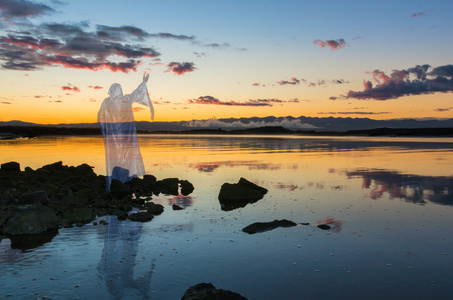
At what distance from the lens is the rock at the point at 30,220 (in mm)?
11766

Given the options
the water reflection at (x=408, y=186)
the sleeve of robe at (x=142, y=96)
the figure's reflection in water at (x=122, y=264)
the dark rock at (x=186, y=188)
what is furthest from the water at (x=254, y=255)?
the sleeve of robe at (x=142, y=96)

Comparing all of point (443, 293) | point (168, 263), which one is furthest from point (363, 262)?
point (168, 263)

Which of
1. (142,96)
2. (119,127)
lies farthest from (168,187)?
(142,96)

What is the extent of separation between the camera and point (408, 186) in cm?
2164

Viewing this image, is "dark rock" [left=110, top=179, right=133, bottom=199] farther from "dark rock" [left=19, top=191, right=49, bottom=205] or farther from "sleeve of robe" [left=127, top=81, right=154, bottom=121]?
"sleeve of robe" [left=127, top=81, right=154, bottom=121]

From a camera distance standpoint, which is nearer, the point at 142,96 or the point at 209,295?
the point at 209,295

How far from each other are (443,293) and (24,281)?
9000 millimetres

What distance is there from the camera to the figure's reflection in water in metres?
7.66

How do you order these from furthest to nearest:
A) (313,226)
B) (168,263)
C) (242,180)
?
(242,180) → (313,226) → (168,263)

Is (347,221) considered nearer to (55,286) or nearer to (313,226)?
(313,226)

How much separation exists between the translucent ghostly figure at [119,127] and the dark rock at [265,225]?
26.7 feet

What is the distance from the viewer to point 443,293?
7590mm

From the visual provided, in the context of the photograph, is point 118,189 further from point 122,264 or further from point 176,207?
point 122,264

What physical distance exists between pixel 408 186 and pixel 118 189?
16.7 meters
